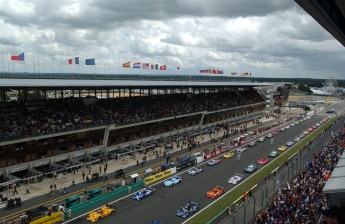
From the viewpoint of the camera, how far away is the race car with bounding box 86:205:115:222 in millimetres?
25656

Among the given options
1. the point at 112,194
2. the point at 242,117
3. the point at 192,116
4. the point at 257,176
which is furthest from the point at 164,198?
the point at 242,117

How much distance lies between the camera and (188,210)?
87.3ft

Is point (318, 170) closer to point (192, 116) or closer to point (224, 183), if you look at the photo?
point (224, 183)

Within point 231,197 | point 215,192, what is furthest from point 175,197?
point 231,197

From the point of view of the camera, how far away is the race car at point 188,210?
1031 inches

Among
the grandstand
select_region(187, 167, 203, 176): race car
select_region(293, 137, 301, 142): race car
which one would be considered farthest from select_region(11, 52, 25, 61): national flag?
select_region(293, 137, 301, 142): race car

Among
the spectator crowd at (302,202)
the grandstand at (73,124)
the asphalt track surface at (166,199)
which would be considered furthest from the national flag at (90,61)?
the spectator crowd at (302,202)

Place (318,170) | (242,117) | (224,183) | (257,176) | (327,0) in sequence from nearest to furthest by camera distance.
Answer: (327,0)
(318,170)
(224,183)
(257,176)
(242,117)

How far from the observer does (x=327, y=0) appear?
1305 cm

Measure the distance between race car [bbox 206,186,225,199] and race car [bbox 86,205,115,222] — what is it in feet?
30.3

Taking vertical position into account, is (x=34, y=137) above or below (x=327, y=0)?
below

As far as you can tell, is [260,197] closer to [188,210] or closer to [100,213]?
[188,210]

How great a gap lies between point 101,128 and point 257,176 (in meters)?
20.7

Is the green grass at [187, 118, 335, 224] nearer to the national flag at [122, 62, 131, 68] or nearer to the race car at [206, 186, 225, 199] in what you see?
the race car at [206, 186, 225, 199]
